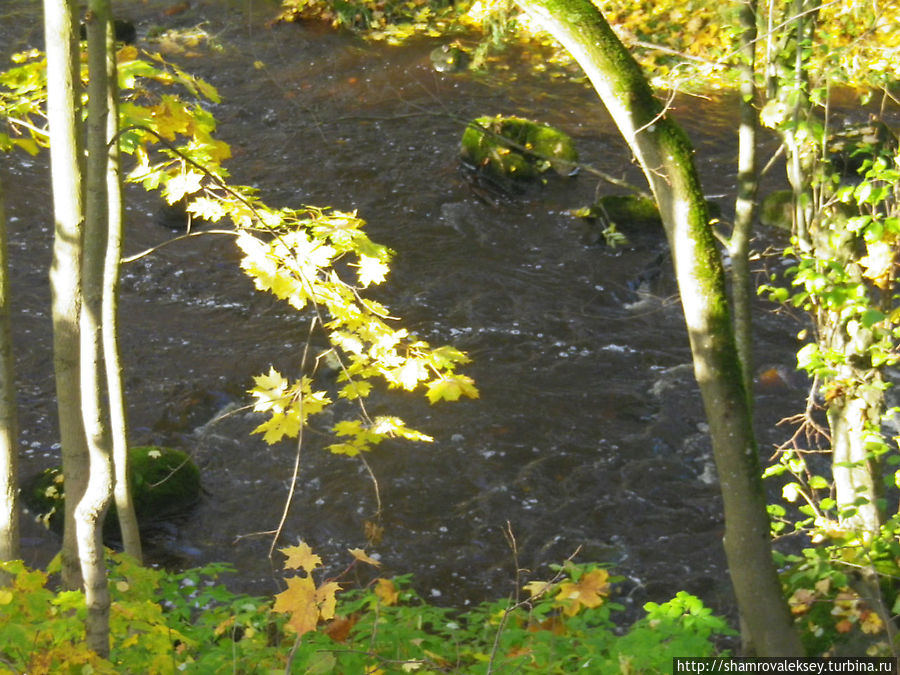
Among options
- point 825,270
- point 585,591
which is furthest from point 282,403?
point 825,270

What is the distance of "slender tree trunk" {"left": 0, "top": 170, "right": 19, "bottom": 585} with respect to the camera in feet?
10.9

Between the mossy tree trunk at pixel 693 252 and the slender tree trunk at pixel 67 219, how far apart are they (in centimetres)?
143

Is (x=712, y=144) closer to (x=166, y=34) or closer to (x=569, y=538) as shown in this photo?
(x=569, y=538)

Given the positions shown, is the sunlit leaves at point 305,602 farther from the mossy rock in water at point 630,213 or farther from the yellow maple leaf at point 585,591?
the mossy rock in water at point 630,213

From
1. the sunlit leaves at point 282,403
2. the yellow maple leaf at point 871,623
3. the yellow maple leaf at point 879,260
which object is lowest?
the yellow maple leaf at point 871,623

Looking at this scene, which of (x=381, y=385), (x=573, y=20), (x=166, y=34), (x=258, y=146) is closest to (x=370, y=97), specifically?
(x=258, y=146)

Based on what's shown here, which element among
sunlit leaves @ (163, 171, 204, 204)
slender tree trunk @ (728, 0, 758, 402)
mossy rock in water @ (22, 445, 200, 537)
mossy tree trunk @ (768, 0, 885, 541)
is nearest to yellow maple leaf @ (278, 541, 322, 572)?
sunlit leaves @ (163, 171, 204, 204)

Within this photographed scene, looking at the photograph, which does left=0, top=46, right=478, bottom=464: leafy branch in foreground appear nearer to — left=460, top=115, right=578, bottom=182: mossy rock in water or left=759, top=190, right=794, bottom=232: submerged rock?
left=759, top=190, right=794, bottom=232: submerged rock

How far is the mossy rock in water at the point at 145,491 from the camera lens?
21.3ft


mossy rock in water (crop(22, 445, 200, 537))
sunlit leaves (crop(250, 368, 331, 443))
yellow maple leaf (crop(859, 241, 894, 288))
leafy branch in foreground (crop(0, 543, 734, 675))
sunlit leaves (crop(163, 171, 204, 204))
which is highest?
sunlit leaves (crop(163, 171, 204, 204))

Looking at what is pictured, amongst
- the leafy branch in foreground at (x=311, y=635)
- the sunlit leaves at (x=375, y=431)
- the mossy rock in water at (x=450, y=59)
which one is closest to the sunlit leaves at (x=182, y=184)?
the sunlit leaves at (x=375, y=431)

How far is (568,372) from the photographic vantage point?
8258 mm

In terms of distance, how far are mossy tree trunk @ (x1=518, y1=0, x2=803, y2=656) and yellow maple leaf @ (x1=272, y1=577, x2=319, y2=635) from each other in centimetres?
146

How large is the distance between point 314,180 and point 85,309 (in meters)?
8.86
